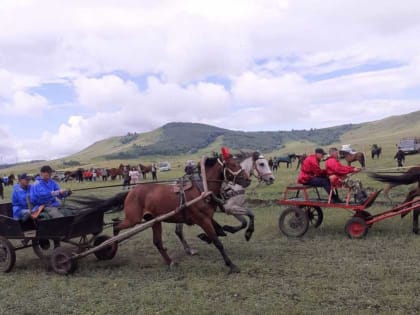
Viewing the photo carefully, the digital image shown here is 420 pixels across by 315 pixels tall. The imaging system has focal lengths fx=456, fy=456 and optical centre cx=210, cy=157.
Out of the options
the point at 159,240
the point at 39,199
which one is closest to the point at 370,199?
the point at 159,240

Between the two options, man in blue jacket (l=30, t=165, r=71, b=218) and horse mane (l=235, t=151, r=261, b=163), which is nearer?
man in blue jacket (l=30, t=165, r=71, b=218)

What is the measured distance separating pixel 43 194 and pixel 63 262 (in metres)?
1.42

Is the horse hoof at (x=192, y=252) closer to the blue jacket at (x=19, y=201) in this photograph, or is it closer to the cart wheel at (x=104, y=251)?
the cart wheel at (x=104, y=251)

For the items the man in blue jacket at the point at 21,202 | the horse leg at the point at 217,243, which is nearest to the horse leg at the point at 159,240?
the horse leg at the point at 217,243

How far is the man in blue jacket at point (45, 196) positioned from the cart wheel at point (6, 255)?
649 mm

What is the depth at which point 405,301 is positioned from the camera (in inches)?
222

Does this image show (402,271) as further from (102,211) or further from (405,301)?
(102,211)

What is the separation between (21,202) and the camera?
8648 mm

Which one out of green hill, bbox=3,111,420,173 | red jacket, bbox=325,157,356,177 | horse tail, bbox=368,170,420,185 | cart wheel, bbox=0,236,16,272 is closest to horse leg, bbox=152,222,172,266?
cart wheel, bbox=0,236,16,272

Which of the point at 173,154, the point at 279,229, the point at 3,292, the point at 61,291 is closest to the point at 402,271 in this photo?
the point at 279,229

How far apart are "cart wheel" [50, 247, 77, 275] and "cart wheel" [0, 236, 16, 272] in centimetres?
78

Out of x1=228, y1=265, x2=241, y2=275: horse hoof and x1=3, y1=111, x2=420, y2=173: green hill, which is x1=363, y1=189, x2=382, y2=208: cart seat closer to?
x1=228, y1=265, x2=241, y2=275: horse hoof

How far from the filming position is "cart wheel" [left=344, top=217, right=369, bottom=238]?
9641mm

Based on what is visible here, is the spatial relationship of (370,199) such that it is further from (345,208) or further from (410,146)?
(410,146)
